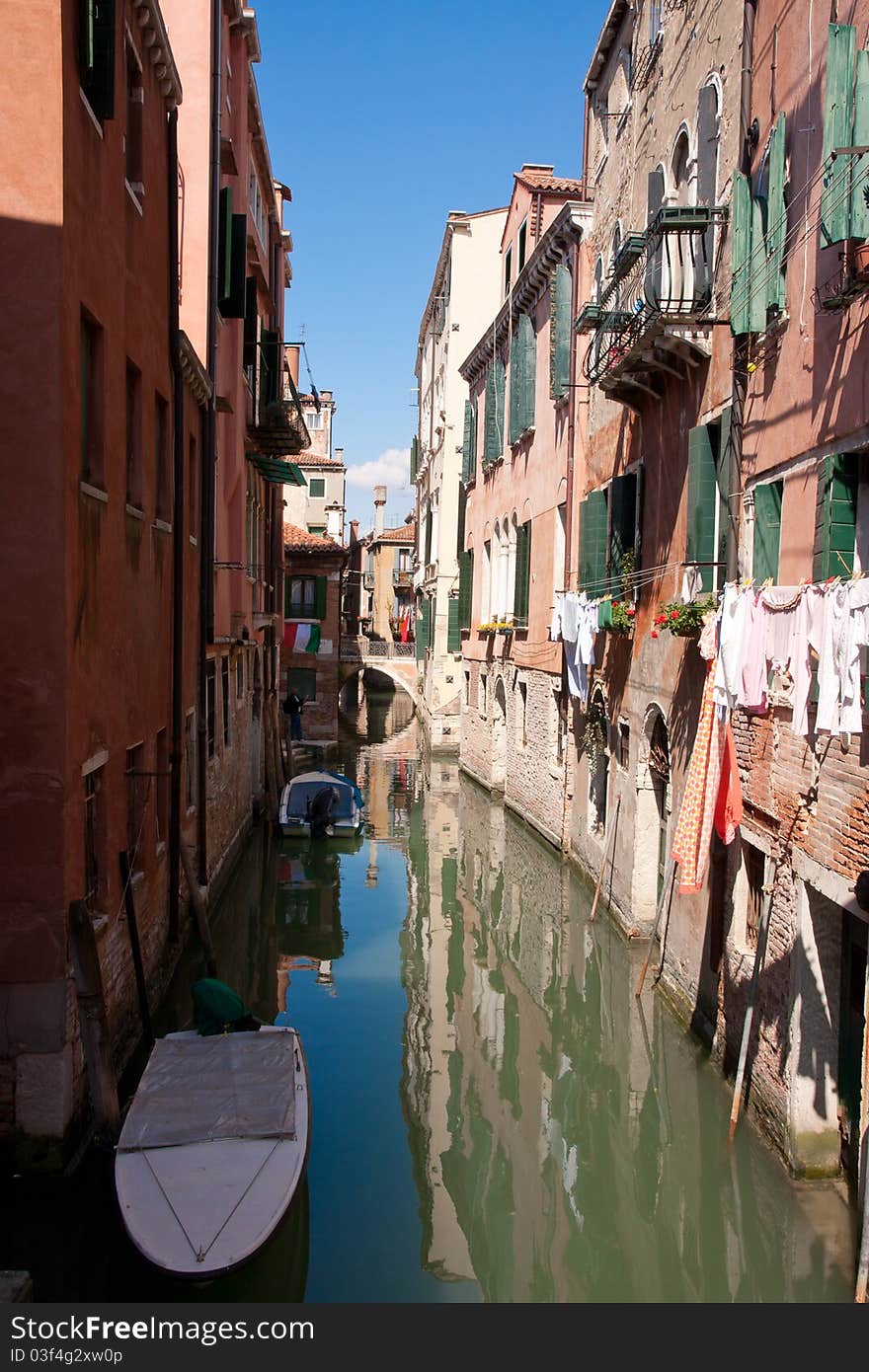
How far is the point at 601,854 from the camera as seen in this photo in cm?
1563

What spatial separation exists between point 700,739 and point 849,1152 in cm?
320

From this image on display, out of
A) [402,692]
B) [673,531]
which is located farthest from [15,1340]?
[402,692]

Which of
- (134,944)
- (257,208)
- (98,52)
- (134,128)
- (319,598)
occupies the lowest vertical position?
(134,944)

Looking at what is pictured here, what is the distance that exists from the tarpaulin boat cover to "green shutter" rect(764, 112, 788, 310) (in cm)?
654

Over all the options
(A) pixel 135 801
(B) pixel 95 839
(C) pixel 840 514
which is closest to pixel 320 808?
(A) pixel 135 801

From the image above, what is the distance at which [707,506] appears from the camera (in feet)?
33.7

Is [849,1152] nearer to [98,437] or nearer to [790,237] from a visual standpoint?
[790,237]

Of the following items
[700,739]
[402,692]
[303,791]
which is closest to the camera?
[700,739]

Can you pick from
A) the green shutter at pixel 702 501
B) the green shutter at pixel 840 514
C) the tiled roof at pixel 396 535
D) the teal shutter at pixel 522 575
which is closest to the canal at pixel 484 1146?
the green shutter at pixel 840 514

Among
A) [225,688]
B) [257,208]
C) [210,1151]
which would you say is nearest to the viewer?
[210,1151]

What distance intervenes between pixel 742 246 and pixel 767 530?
7.51 ft

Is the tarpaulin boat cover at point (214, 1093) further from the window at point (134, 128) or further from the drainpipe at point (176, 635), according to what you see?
the window at point (134, 128)

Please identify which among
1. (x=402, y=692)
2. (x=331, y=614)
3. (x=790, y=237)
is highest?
(x=790, y=237)

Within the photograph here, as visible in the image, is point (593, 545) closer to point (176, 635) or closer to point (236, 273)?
point (176, 635)
